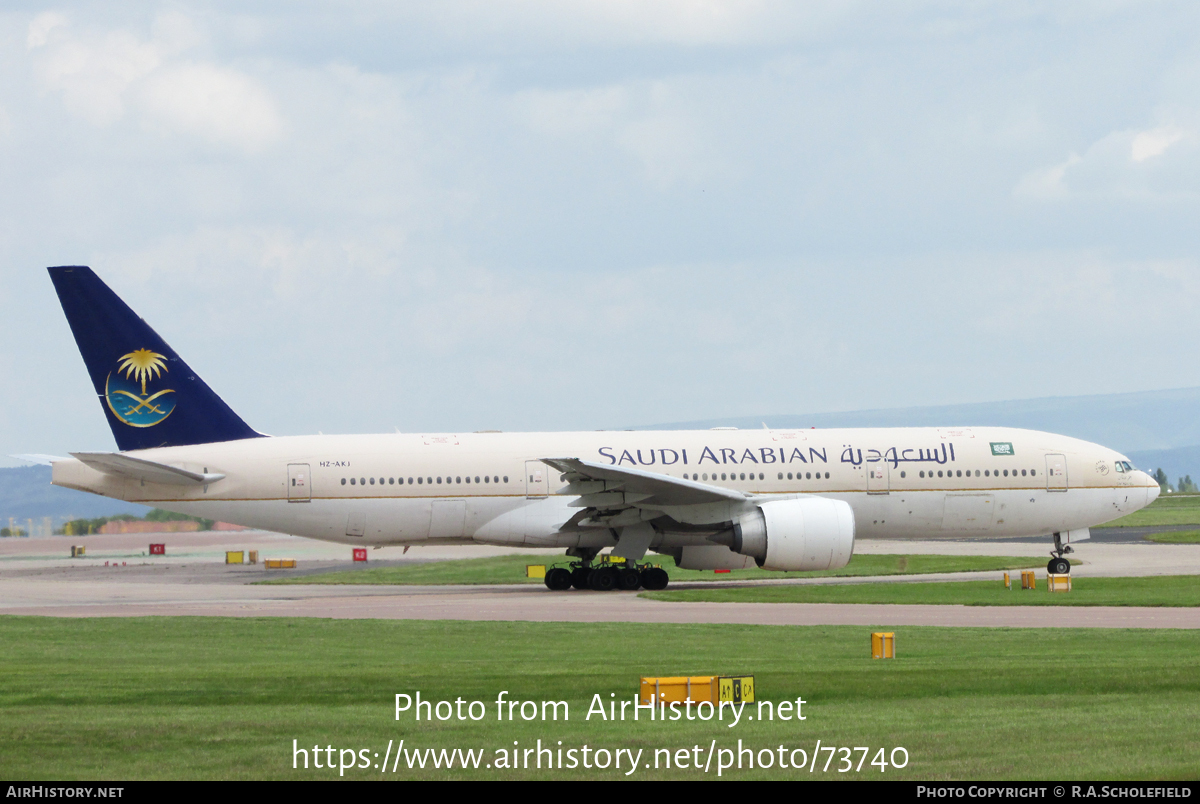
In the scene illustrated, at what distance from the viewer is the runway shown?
83.7 feet

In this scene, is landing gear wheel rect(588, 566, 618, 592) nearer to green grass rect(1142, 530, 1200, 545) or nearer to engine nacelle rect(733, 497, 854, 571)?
engine nacelle rect(733, 497, 854, 571)

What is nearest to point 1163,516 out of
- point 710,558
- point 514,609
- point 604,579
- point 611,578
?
point 710,558

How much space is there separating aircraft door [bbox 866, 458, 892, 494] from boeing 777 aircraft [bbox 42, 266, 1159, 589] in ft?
0.12

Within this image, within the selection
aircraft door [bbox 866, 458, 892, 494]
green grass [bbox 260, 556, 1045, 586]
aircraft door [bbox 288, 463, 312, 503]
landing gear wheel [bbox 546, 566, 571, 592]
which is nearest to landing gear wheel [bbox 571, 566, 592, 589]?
landing gear wheel [bbox 546, 566, 571, 592]

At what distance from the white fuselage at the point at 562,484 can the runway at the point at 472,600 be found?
6.01 feet

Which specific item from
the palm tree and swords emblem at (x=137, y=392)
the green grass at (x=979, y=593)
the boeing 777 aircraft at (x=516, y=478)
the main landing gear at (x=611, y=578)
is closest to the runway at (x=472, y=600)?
the main landing gear at (x=611, y=578)

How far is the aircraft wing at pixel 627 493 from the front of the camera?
1248 inches

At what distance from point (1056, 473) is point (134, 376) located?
77.1ft

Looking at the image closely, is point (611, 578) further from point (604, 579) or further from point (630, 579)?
point (630, 579)
